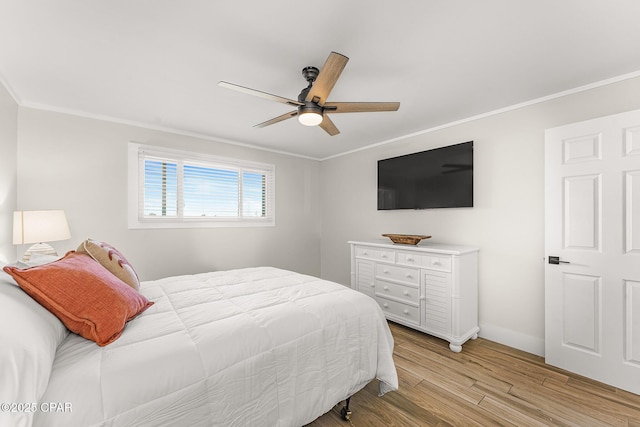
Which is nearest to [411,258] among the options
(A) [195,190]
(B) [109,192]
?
(A) [195,190]

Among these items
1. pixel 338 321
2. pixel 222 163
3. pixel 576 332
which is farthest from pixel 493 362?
pixel 222 163

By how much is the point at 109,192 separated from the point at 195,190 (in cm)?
93

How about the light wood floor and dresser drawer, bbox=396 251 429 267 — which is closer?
the light wood floor

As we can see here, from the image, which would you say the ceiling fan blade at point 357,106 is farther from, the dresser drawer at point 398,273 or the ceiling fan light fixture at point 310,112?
the dresser drawer at point 398,273

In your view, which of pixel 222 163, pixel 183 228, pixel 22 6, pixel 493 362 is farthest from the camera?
pixel 222 163

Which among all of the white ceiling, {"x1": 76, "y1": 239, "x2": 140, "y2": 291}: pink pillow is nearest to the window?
the white ceiling

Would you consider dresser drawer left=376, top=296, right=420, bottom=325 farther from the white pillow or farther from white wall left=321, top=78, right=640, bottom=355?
the white pillow

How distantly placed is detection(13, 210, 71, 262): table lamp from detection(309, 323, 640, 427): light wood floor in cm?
263

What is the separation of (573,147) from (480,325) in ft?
6.36

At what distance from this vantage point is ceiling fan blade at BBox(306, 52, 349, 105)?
5.03ft

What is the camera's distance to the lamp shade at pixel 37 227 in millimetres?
2258

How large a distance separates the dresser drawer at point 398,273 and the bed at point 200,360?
1247 mm

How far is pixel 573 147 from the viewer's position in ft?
7.55

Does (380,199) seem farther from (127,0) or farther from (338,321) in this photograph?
(127,0)
